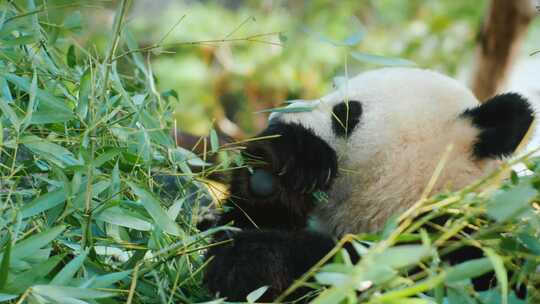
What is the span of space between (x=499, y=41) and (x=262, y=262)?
3.32 metres

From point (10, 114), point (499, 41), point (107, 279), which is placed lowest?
point (499, 41)

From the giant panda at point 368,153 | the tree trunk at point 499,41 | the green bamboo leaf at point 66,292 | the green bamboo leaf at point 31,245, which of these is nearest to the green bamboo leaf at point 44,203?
the green bamboo leaf at point 31,245

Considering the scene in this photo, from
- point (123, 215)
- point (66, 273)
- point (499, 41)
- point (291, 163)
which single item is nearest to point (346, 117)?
point (291, 163)

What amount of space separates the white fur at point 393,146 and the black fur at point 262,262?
27 cm

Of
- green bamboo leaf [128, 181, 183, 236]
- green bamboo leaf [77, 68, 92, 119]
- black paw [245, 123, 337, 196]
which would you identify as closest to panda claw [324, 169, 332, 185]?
black paw [245, 123, 337, 196]

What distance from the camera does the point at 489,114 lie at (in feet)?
5.92

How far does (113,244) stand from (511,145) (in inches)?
35.7

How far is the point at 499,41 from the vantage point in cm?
443

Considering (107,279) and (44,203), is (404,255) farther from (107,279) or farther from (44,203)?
(44,203)

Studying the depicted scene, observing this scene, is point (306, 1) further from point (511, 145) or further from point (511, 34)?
point (511, 145)

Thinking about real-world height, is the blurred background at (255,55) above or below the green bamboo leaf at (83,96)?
below

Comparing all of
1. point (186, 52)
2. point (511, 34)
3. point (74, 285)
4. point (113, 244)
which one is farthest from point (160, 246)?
point (186, 52)

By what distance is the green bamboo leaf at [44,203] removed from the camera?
4.57 feet

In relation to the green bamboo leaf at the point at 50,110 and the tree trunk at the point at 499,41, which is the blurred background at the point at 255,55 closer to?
the tree trunk at the point at 499,41
